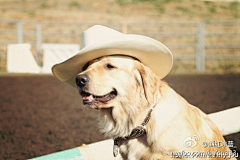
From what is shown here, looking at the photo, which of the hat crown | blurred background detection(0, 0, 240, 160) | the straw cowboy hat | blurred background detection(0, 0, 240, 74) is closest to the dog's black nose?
the straw cowboy hat

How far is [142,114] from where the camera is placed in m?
3.49

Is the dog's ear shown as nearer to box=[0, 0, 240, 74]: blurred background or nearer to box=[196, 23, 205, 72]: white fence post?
box=[196, 23, 205, 72]: white fence post

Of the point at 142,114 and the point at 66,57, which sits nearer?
the point at 142,114

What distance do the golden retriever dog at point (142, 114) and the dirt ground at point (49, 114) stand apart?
467mm

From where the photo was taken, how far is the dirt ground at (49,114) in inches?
232

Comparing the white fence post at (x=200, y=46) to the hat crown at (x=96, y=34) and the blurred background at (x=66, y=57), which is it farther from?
the hat crown at (x=96, y=34)

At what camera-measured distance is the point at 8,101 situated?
35.5 feet

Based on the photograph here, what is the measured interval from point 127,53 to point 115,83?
301 millimetres

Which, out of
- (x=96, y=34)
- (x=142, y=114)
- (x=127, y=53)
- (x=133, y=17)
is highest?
(x=96, y=34)

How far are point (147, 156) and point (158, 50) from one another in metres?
0.92

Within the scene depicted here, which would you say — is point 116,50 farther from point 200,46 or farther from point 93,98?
point 200,46

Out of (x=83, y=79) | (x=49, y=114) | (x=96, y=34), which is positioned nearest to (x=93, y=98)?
(x=83, y=79)

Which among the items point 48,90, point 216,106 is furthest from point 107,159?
point 48,90

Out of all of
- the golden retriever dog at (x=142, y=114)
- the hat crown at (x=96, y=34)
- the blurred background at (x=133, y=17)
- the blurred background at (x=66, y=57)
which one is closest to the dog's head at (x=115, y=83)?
Answer: the golden retriever dog at (x=142, y=114)
